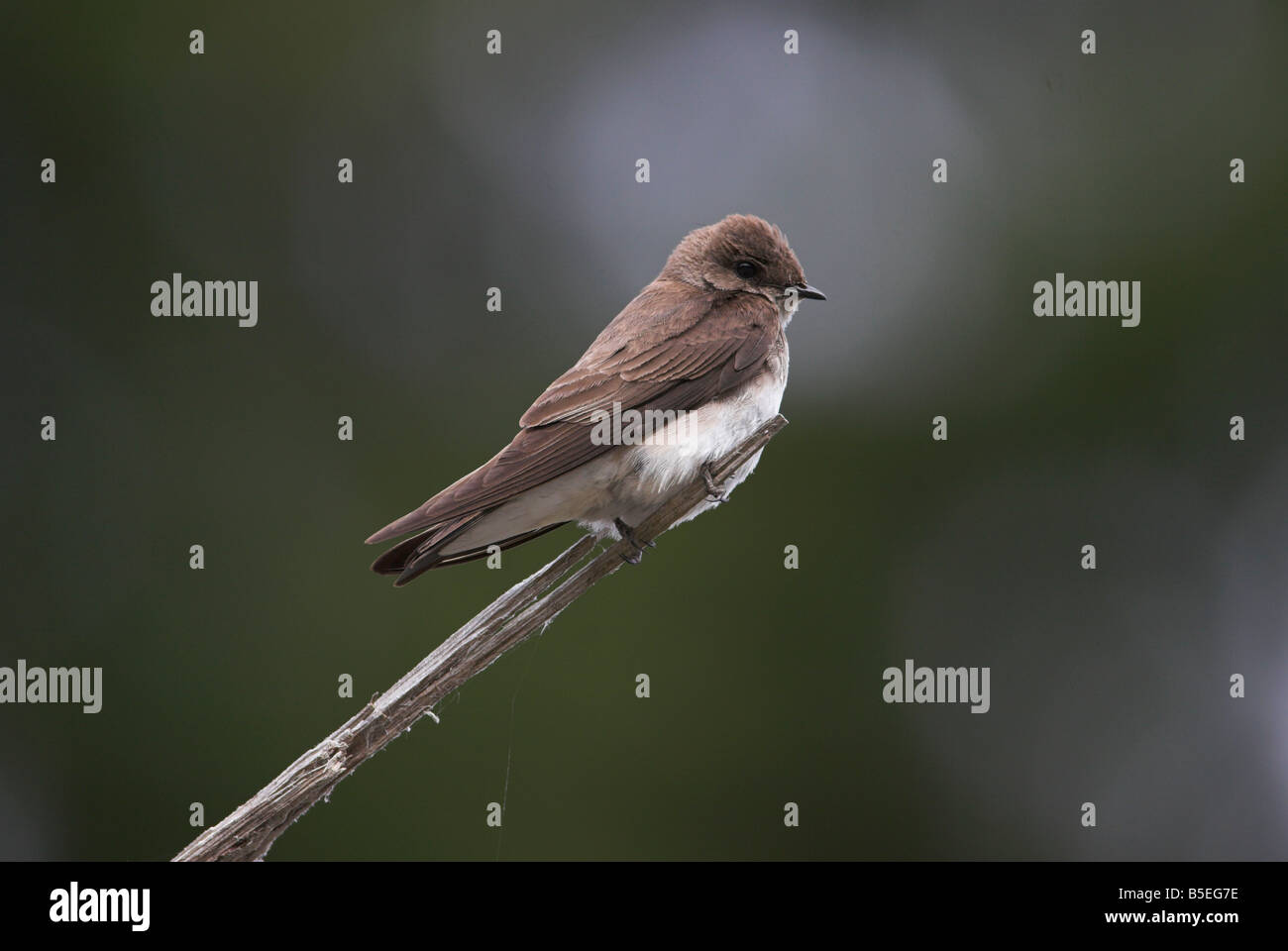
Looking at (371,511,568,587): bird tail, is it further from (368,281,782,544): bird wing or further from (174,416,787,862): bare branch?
(174,416,787,862): bare branch

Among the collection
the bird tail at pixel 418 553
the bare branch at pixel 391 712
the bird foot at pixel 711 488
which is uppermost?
the bird foot at pixel 711 488

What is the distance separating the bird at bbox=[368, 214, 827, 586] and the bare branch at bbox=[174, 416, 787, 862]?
1.96ft

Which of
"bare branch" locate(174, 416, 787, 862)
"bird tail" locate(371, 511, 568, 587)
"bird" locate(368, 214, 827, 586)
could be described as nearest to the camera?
"bare branch" locate(174, 416, 787, 862)

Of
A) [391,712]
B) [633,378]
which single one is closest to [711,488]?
[633,378]

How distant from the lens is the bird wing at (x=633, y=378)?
508 cm

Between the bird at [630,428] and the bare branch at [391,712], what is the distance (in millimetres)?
598

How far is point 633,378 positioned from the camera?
5.79 meters

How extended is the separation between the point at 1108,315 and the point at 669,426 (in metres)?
6.08

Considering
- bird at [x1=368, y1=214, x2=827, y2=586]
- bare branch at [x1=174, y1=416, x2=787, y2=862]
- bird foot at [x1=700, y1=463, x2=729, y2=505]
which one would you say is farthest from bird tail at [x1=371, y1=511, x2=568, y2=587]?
bird foot at [x1=700, y1=463, x2=729, y2=505]

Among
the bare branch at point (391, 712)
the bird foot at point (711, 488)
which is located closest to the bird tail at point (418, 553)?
the bare branch at point (391, 712)

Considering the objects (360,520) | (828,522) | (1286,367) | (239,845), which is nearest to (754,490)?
(828,522)

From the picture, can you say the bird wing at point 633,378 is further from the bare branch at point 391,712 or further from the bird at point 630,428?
the bare branch at point 391,712

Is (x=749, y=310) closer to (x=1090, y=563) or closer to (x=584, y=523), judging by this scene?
(x=584, y=523)

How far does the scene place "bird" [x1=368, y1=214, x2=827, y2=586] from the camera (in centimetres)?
504
